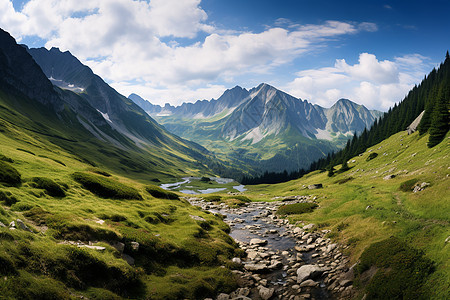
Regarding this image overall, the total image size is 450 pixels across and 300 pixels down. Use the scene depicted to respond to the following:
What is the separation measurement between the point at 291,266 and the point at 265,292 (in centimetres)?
605

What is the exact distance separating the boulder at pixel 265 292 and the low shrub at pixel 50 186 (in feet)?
86.1

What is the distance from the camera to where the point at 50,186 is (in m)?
29.9

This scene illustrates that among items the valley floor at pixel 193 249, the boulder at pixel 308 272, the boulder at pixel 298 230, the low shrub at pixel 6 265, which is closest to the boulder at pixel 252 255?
the valley floor at pixel 193 249

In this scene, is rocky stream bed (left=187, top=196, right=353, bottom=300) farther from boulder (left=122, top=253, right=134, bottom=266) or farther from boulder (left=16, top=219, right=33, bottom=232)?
boulder (left=16, top=219, right=33, bottom=232)

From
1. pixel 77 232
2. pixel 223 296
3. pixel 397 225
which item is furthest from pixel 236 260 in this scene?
pixel 397 225

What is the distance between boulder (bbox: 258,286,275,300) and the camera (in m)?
18.9

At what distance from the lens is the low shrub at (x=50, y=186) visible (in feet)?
96.2

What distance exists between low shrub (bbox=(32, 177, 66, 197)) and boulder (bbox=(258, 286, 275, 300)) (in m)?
26.2

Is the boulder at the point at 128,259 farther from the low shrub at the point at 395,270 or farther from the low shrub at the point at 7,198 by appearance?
the low shrub at the point at 395,270

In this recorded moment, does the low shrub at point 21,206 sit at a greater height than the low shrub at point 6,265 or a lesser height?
greater

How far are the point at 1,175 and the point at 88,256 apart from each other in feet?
58.7

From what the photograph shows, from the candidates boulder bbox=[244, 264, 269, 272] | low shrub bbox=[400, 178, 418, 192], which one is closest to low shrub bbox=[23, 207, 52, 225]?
boulder bbox=[244, 264, 269, 272]

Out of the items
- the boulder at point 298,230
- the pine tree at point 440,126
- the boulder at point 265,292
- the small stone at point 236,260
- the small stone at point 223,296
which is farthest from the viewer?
the pine tree at point 440,126

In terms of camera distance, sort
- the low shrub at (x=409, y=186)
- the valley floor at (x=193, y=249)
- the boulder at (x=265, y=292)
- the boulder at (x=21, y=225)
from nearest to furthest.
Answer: the valley floor at (x=193, y=249)
the boulder at (x=21, y=225)
the boulder at (x=265, y=292)
the low shrub at (x=409, y=186)
